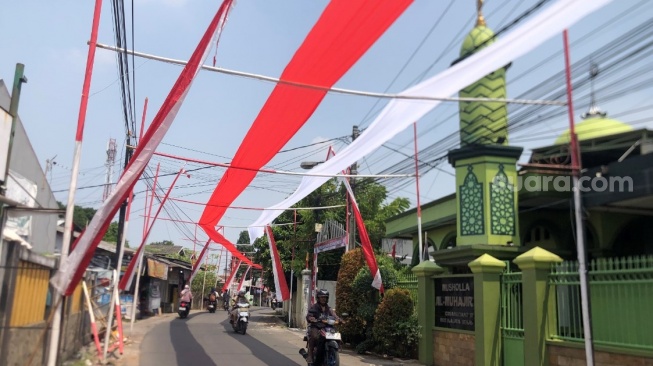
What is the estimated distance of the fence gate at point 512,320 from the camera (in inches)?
318

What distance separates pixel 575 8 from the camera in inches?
182

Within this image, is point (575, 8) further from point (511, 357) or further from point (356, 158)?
point (511, 357)

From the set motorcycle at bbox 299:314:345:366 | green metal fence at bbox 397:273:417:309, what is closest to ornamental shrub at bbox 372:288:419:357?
green metal fence at bbox 397:273:417:309

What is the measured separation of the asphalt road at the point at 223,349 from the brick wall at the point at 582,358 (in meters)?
3.91

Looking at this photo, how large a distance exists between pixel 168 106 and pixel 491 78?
8.01m

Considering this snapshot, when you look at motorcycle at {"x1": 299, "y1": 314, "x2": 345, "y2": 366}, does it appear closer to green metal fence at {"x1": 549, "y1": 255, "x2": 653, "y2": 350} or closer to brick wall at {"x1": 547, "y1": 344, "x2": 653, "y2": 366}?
brick wall at {"x1": 547, "y1": 344, "x2": 653, "y2": 366}

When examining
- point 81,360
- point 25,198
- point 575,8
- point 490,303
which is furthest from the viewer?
point 81,360

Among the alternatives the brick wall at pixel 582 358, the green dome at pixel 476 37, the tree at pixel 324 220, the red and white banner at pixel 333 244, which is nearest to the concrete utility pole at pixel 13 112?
the brick wall at pixel 582 358

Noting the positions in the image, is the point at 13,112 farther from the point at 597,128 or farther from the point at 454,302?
the point at 597,128

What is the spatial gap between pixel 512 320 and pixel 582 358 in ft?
5.46

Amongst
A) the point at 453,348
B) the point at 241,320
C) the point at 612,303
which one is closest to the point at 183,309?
the point at 241,320

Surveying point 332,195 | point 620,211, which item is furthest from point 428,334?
point 332,195

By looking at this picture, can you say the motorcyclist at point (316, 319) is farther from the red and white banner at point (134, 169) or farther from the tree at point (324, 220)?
the tree at point (324, 220)

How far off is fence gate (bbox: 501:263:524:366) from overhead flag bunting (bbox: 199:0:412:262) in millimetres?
4244
